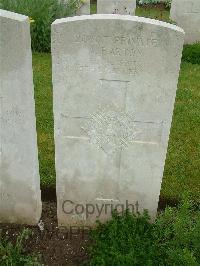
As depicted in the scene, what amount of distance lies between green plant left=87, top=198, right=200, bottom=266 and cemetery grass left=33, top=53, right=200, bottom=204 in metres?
0.76

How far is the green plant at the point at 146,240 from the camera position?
314 cm

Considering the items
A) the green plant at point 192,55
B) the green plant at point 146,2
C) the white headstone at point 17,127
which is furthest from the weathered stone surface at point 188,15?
the white headstone at point 17,127

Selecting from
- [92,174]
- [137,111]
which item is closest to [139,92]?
[137,111]

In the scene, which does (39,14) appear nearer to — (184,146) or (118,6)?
(118,6)

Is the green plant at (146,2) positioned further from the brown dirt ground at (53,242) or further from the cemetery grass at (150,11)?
the brown dirt ground at (53,242)

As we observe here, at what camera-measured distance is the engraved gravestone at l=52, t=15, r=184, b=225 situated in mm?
2826

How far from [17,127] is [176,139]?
8.61 ft

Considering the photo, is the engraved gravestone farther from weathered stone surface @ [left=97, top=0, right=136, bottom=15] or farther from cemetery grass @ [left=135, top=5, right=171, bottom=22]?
cemetery grass @ [left=135, top=5, right=171, bottom=22]

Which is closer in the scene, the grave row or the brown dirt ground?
the grave row

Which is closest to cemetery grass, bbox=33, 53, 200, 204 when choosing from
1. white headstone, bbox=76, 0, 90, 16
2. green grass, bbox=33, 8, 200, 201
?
green grass, bbox=33, 8, 200, 201

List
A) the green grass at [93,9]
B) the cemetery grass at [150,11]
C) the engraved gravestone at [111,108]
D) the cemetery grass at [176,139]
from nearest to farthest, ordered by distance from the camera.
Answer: the engraved gravestone at [111,108] → the cemetery grass at [176,139] → the cemetery grass at [150,11] → the green grass at [93,9]

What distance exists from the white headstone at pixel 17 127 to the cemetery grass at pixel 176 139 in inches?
24.5

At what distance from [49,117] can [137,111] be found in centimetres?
272

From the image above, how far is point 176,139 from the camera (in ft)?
17.3
